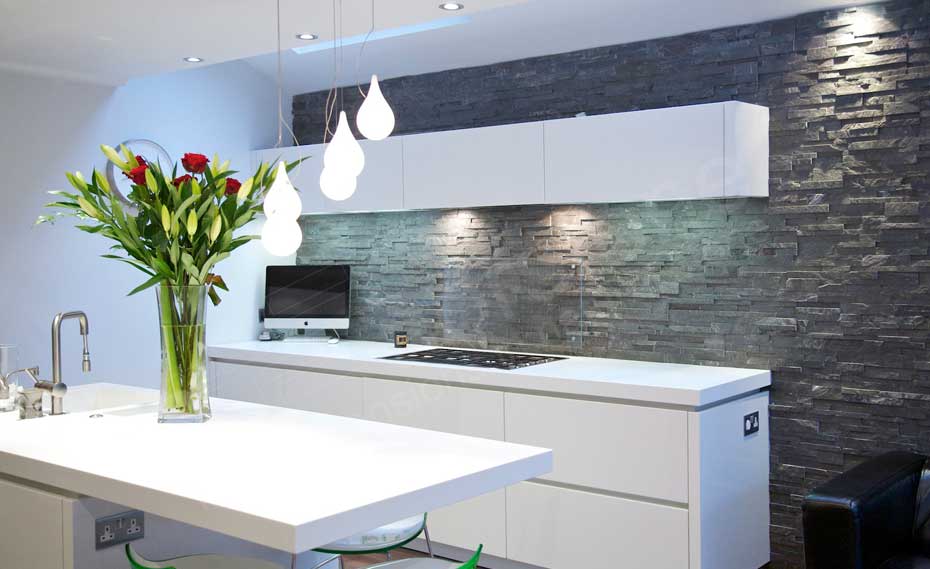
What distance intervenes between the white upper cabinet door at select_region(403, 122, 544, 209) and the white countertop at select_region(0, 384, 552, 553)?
209 centimetres

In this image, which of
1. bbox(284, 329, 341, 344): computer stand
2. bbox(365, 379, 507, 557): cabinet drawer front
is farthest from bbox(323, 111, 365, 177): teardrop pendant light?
bbox(284, 329, 341, 344): computer stand

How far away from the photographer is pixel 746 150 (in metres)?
4.02

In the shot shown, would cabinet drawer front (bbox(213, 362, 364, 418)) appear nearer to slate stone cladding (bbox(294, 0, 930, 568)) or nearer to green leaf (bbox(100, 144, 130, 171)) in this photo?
slate stone cladding (bbox(294, 0, 930, 568))

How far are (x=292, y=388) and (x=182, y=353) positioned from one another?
240cm

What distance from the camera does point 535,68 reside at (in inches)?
194

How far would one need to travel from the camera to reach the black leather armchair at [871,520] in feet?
9.82

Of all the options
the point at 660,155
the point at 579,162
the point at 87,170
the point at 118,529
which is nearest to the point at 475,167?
the point at 579,162

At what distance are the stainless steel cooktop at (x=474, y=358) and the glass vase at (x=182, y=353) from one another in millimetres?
1867

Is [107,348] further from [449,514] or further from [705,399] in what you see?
[705,399]

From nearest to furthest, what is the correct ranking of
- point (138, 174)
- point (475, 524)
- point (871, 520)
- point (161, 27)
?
1. point (138, 174)
2. point (871, 520)
3. point (161, 27)
4. point (475, 524)

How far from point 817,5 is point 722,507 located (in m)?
2.14

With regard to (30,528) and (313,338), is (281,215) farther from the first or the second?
(313,338)

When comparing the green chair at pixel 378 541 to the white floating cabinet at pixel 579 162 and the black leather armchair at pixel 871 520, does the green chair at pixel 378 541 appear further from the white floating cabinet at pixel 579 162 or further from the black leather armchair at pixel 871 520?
the white floating cabinet at pixel 579 162

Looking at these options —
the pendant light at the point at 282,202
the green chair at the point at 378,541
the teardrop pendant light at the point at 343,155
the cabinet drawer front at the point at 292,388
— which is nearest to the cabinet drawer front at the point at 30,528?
the green chair at the point at 378,541
